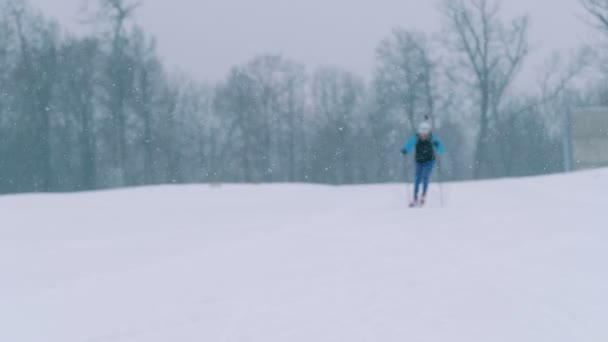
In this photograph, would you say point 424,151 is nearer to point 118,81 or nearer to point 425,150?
point 425,150

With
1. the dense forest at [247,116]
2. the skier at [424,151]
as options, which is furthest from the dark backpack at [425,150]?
the dense forest at [247,116]

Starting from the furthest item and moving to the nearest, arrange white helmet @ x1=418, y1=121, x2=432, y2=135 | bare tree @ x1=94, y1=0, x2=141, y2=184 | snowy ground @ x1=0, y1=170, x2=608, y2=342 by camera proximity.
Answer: bare tree @ x1=94, y1=0, x2=141, y2=184 < white helmet @ x1=418, y1=121, x2=432, y2=135 < snowy ground @ x1=0, y1=170, x2=608, y2=342

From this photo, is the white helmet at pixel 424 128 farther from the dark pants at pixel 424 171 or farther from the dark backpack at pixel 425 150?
the dark pants at pixel 424 171

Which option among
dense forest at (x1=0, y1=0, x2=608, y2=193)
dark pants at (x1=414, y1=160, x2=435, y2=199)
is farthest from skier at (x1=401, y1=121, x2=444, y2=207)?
dense forest at (x1=0, y1=0, x2=608, y2=193)

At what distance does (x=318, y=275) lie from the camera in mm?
5934

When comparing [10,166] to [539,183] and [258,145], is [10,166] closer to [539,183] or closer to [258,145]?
[258,145]

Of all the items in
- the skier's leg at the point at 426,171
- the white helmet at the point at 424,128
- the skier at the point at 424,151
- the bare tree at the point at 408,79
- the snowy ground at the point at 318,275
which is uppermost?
the bare tree at the point at 408,79

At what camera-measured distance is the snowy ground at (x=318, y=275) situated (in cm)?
435

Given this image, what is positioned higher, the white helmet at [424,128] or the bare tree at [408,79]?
the bare tree at [408,79]

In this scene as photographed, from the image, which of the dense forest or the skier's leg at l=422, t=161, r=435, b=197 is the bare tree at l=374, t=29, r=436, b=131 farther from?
the skier's leg at l=422, t=161, r=435, b=197

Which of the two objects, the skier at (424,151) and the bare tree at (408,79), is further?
the bare tree at (408,79)

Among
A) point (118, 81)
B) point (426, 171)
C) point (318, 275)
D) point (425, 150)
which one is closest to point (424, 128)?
point (425, 150)

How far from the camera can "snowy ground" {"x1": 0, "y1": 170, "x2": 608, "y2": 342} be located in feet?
14.3

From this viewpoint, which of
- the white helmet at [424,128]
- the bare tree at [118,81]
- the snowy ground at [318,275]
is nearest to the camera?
the snowy ground at [318,275]
